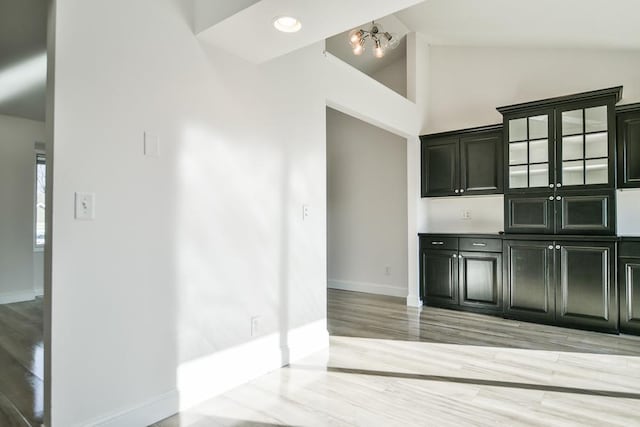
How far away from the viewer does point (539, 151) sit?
4.04 metres

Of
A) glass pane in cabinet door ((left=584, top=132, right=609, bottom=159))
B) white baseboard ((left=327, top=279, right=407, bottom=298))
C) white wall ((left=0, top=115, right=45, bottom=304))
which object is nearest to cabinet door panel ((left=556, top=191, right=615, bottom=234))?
glass pane in cabinet door ((left=584, top=132, right=609, bottom=159))

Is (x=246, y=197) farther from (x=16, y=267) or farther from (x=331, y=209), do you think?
(x=16, y=267)

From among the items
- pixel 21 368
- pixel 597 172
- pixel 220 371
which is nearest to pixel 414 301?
pixel 597 172

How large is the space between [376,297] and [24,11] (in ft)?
15.8

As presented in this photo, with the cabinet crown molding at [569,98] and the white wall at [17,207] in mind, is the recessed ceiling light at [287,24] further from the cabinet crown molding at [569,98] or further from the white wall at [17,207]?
the white wall at [17,207]

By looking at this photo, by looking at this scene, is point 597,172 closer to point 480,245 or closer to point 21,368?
point 480,245

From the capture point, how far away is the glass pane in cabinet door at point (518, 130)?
13.5 feet

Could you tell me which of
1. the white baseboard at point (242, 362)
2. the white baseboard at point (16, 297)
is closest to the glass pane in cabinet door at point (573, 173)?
the white baseboard at point (242, 362)

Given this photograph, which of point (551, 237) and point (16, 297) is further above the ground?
point (551, 237)

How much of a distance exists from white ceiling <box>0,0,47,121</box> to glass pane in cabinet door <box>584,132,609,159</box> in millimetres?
4751

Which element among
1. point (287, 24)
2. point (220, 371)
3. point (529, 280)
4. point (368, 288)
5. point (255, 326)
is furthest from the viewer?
point (368, 288)

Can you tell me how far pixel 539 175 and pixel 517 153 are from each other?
0.34 m

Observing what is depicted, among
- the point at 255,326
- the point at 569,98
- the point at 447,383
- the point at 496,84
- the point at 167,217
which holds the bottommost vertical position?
the point at 447,383

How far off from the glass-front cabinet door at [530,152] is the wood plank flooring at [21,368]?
4.50 m
